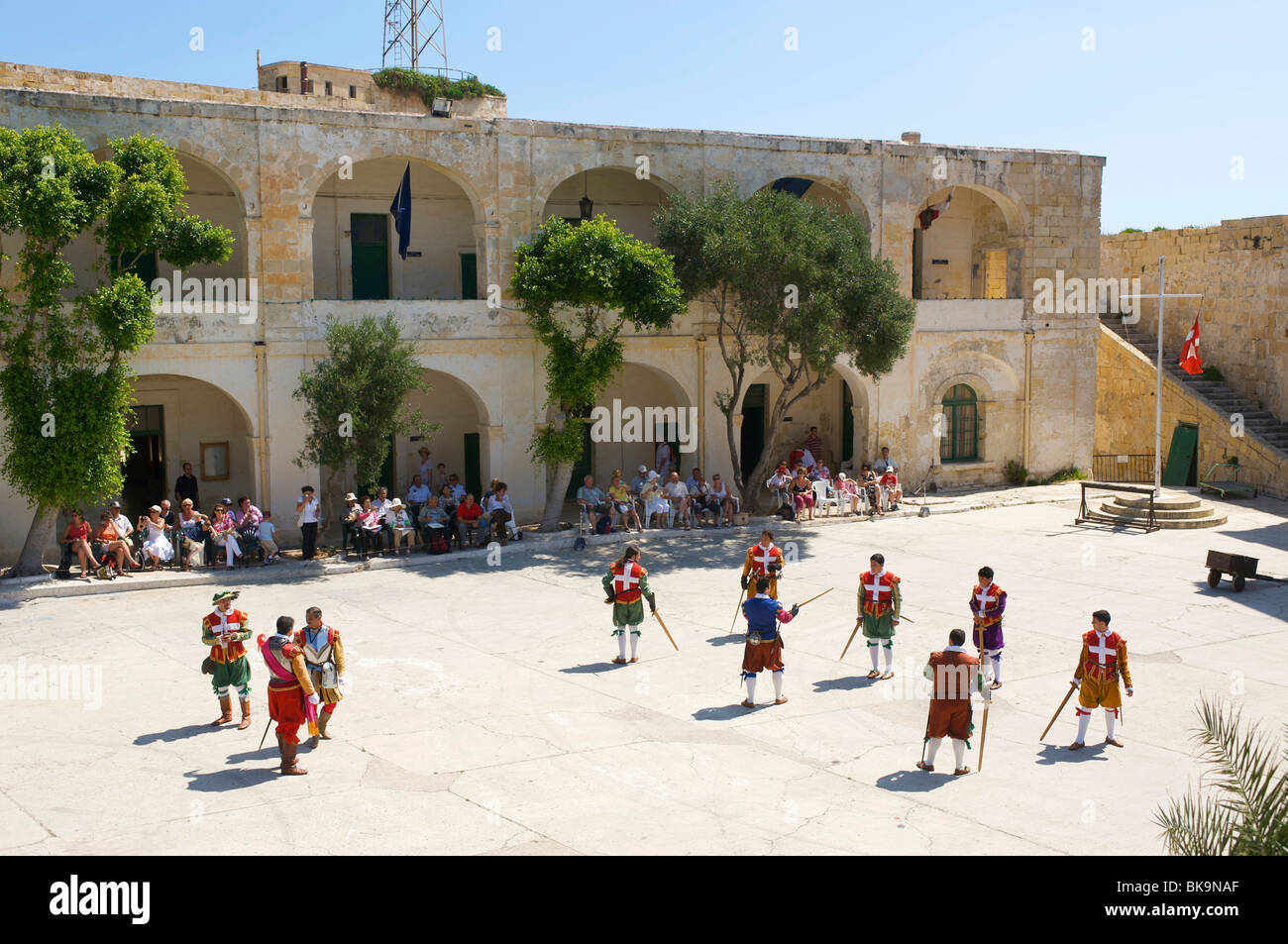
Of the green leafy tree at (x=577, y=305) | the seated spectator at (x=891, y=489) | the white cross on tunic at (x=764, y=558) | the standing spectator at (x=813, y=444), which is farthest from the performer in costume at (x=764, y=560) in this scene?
the standing spectator at (x=813, y=444)

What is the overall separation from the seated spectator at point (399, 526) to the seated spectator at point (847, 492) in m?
8.78

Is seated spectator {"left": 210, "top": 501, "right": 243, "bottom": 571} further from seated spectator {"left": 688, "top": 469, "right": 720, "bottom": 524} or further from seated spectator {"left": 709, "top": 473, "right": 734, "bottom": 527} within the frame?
seated spectator {"left": 709, "top": 473, "right": 734, "bottom": 527}

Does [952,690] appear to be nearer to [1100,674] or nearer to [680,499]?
[1100,674]

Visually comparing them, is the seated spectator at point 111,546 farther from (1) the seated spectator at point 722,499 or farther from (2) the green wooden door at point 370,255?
(1) the seated spectator at point 722,499

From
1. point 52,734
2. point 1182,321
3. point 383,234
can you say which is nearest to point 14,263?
point 383,234

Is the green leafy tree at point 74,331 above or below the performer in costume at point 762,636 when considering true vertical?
above

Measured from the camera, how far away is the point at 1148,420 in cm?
3161

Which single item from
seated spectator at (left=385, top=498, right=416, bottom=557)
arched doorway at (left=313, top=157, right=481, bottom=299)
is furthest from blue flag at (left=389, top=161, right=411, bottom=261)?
seated spectator at (left=385, top=498, right=416, bottom=557)

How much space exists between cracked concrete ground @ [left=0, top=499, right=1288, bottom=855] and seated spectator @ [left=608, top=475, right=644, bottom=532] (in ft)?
8.90

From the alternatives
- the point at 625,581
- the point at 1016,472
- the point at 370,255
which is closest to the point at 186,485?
the point at 370,255

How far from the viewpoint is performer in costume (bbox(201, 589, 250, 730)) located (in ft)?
38.3

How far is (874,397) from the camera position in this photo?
27344 millimetres

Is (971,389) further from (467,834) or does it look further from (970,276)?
(467,834)

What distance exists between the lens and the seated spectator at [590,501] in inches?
899
